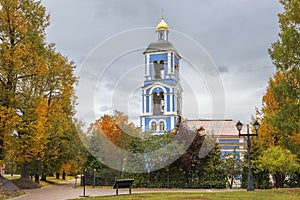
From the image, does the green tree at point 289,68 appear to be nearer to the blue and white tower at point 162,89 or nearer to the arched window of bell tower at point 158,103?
the blue and white tower at point 162,89

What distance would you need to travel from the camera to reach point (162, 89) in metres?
50.3

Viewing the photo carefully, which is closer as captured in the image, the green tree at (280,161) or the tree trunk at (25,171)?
the green tree at (280,161)

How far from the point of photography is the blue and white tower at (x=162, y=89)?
49.6 metres

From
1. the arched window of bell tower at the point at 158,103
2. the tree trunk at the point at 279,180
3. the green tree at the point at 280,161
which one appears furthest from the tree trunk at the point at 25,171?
the arched window of bell tower at the point at 158,103

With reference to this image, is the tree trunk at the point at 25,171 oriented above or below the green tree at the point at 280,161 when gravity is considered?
below

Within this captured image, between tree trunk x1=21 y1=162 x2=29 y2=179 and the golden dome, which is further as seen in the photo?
the golden dome

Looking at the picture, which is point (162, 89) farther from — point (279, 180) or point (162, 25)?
point (279, 180)

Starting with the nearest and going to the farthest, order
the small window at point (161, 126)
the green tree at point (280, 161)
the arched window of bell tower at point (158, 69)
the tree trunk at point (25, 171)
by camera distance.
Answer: the green tree at point (280, 161)
the tree trunk at point (25, 171)
the small window at point (161, 126)
the arched window of bell tower at point (158, 69)

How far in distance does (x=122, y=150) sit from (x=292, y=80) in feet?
50.5

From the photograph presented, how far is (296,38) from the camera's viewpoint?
15766 mm

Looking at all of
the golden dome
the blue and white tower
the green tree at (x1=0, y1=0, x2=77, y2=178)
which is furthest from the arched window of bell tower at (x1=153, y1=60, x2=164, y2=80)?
the green tree at (x1=0, y1=0, x2=77, y2=178)

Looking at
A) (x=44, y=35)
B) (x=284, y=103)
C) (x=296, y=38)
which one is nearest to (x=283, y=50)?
(x=296, y=38)

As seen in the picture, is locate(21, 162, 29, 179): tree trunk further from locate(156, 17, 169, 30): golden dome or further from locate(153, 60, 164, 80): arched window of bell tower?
locate(156, 17, 169, 30): golden dome

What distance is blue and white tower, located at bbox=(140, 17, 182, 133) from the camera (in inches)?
1953
